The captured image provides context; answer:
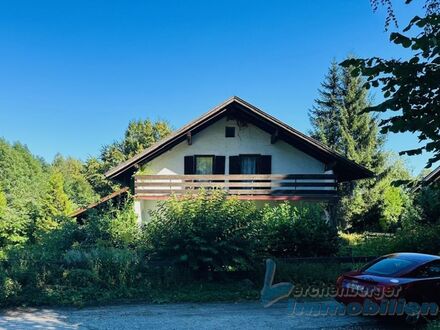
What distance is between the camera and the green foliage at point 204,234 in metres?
11.4

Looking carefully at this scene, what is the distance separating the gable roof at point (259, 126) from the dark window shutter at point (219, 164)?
1.78 m

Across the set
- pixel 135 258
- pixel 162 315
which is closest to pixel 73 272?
pixel 135 258

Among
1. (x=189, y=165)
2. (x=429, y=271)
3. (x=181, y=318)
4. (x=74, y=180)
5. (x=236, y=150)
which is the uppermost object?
(x=74, y=180)

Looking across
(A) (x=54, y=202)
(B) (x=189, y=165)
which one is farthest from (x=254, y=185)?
(A) (x=54, y=202)

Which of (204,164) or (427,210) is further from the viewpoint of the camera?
(204,164)

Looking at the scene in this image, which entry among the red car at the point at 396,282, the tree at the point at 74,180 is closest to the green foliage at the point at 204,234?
the red car at the point at 396,282

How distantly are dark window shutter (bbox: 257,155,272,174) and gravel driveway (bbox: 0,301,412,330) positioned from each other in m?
11.3

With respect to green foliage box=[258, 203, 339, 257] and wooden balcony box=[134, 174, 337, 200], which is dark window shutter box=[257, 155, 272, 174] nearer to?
wooden balcony box=[134, 174, 337, 200]

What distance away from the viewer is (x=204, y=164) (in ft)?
70.8

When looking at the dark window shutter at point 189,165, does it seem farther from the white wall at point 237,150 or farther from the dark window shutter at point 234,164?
the dark window shutter at point 234,164

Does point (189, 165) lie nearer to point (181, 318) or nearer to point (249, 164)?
point (249, 164)

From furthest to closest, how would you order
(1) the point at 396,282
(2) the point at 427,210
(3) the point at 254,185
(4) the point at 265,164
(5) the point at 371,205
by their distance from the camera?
(5) the point at 371,205 → (4) the point at 265,164 → (2) the point at 427,210 → (3) the point at 254,185 → (1) the point at 396,282

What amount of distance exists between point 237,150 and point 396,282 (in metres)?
14.3

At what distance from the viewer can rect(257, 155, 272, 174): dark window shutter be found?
2117 cm
